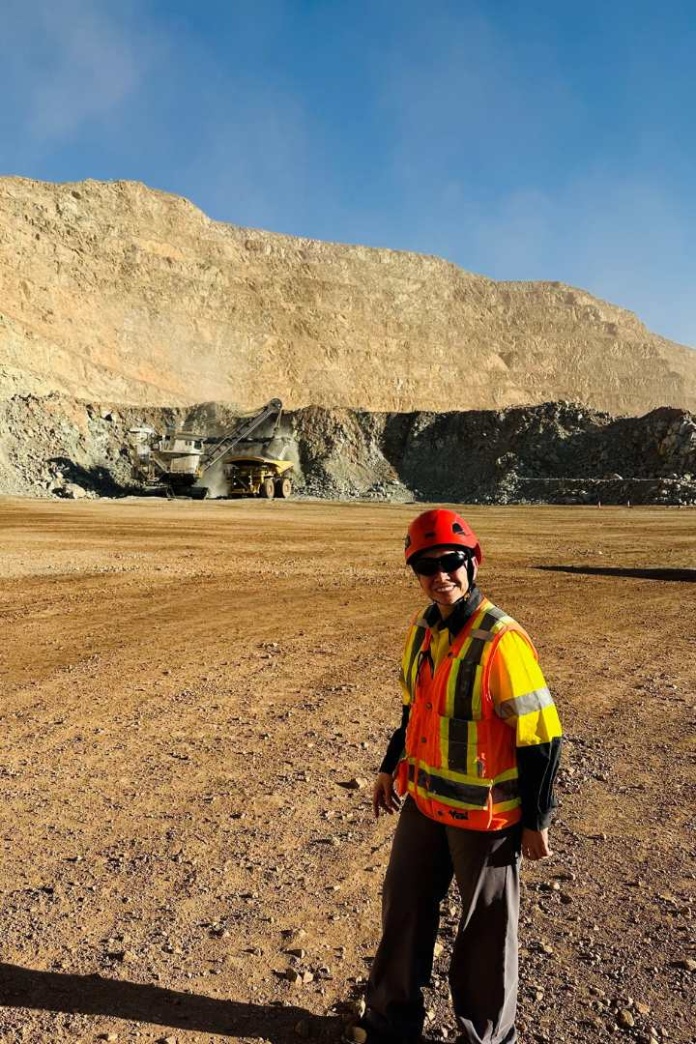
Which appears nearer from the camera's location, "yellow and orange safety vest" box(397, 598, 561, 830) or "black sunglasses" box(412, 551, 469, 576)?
"yellow and orange safety vest" box(397, 598, 561, 830)

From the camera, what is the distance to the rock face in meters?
64.8

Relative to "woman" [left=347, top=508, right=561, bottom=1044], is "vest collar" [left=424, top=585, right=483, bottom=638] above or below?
above

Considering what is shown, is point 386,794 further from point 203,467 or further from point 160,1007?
point 203,467

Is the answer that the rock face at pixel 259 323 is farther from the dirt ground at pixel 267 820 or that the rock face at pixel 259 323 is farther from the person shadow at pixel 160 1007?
the person shadow at pixel 160 1007

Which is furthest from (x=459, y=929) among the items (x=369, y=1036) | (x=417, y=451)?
(x=417, y=451)

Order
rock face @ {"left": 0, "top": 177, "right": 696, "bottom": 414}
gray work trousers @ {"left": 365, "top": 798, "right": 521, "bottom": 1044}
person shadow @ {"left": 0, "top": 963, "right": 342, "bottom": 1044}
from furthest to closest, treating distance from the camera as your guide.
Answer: rock face @ {"left": 0, "top": 177, "right": 696, "bottom": 414} < person shadow @ {"left": 0, "top": 963, "right": 342, "bottom": 1044} < gray work trousers @ {"left": 365, "top": 798, "right": 521, "bottom": 1044}

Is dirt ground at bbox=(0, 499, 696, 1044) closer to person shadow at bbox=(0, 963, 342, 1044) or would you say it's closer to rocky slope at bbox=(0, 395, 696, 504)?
person shadow at bbox=(0, 963, 342, 1044)

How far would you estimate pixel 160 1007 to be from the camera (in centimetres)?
305

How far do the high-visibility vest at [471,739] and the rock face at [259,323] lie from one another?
4670cm

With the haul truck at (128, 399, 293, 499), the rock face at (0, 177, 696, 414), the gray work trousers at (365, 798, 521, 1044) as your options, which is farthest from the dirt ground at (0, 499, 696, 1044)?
the rock face at (0, 177, 696, 414)

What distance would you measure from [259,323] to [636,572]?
69.4 meters

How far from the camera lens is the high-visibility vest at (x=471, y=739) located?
2508 millimetres

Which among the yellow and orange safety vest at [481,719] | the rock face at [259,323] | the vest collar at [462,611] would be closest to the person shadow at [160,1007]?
the yellow and orange safety vest at [481,719]

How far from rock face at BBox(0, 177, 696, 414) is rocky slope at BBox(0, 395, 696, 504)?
4.61 m
